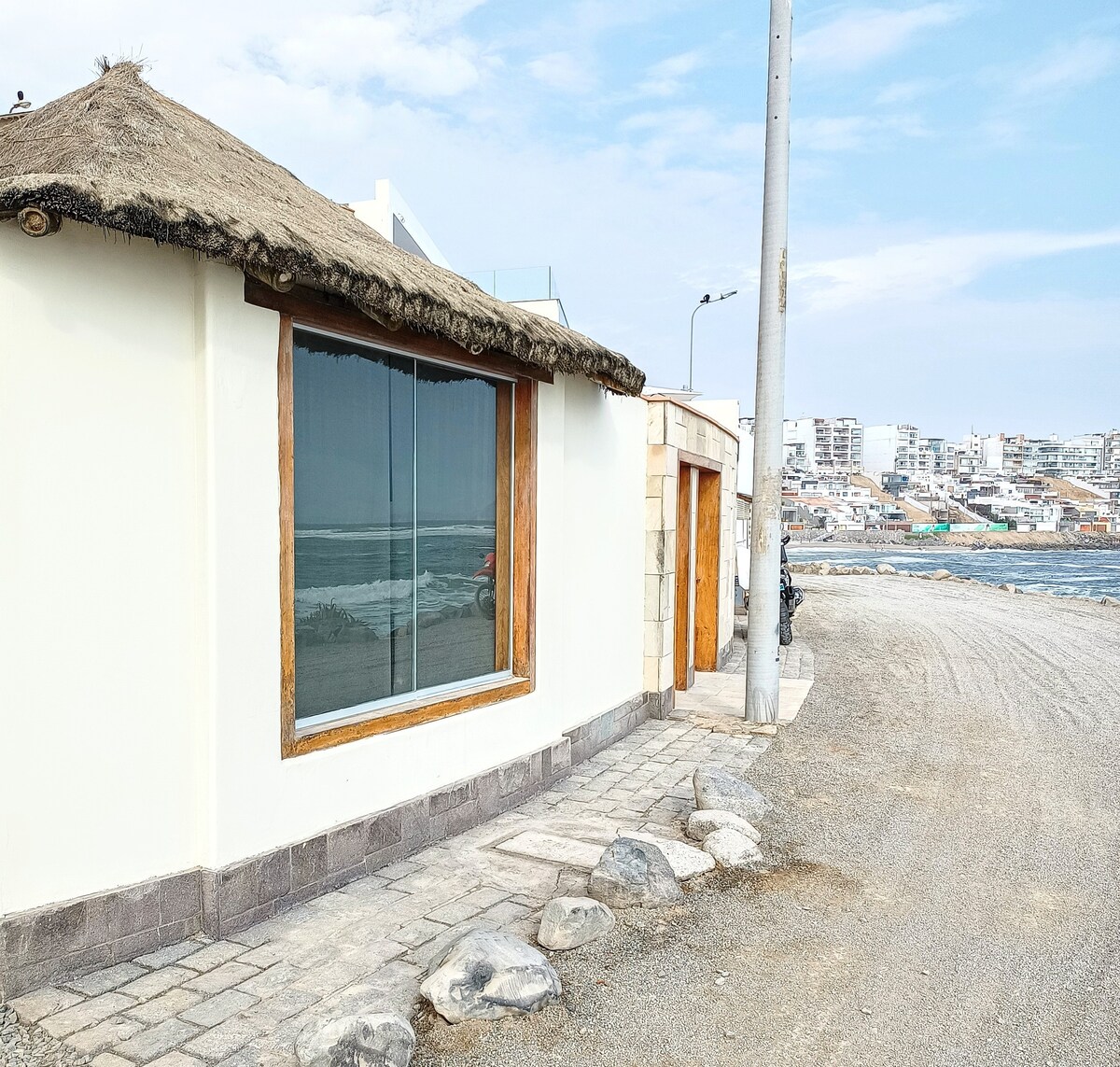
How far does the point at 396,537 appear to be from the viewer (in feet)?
17.3

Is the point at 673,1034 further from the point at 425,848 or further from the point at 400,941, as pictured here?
the point at 425,848

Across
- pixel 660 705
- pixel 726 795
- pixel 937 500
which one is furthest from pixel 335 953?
pixel 937 500

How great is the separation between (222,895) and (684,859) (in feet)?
7.98

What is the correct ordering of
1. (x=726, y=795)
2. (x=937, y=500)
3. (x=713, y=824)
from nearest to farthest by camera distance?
1. (x=713, y=824)
2. (x=726, y=795)
3. (x=937, y=500)

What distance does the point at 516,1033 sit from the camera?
3340 millimetres

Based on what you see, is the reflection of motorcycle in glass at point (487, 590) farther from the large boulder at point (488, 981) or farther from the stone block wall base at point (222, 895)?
the large boulder at point (488, 981)

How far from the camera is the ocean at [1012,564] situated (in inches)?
A: 2077

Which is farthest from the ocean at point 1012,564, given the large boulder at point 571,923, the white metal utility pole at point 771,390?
the large boulder at point 571,923

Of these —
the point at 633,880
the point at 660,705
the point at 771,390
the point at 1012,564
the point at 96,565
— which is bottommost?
the point at 1012,564

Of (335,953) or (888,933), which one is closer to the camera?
(335,953)

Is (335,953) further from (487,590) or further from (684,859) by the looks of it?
(487,590)

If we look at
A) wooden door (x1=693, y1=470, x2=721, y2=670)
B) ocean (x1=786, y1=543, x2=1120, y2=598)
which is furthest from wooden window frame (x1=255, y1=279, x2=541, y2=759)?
ocean (x1=786, y1=543, x2=1120, y2=598)

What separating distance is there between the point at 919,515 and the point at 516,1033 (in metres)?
155

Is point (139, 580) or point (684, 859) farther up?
point (139, 580)
